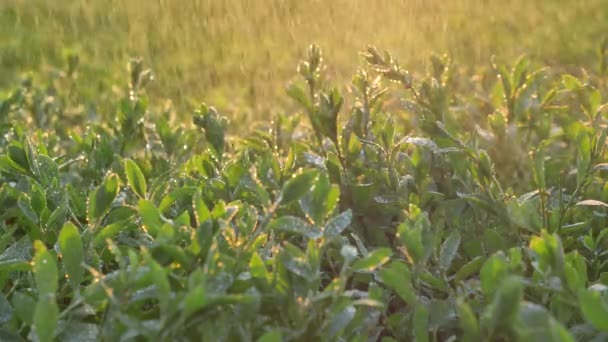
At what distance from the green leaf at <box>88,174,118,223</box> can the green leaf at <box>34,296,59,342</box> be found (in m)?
0.42

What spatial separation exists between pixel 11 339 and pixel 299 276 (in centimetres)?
47

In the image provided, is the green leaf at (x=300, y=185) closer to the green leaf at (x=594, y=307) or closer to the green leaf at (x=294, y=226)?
the green leaf at (x=294, y=226)

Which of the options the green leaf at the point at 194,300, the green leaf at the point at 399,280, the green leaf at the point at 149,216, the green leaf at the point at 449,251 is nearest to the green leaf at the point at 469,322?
the green leaf at the point at 399,280

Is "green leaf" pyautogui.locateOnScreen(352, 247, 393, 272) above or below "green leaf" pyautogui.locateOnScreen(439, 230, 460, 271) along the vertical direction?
above

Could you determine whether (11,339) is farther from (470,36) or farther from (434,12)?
(434,12)

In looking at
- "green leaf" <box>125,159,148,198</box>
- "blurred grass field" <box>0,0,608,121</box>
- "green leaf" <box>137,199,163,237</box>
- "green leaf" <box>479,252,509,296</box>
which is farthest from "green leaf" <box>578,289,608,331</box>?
"blurred grass field" <box>0,0,608,121</box>

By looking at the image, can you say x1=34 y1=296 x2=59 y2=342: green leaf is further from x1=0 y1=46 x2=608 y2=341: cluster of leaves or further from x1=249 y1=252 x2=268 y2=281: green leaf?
x1=249 y1=252 x2=268 y2=281: green leaf

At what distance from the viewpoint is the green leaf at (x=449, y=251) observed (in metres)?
1.40

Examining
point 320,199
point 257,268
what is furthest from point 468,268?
point 257,268

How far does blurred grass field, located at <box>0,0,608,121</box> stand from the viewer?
19.6ft

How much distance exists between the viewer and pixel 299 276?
122 centimetres

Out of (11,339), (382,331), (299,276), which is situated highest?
(299,276)

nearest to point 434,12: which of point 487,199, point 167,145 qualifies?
point 167,145

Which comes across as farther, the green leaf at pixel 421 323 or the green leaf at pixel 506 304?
the green leaf at pixel 421 323
